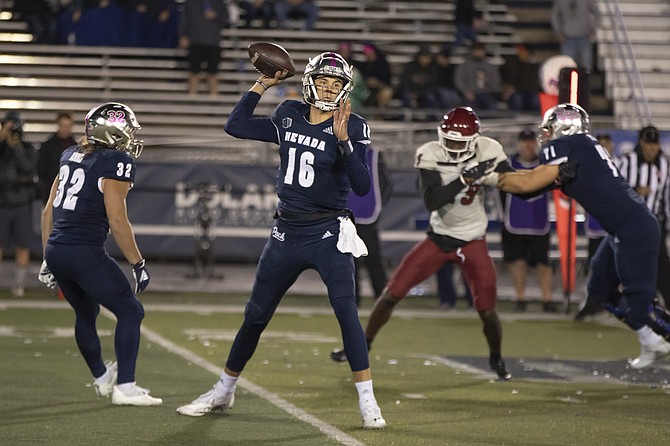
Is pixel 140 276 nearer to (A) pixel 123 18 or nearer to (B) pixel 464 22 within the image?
(A) pixel 123 18

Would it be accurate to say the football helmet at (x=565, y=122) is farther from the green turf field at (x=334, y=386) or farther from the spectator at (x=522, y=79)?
the spectator at (x=522, y=79)

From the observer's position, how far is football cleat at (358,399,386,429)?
6988 mm

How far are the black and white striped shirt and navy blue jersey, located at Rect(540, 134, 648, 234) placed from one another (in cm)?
374

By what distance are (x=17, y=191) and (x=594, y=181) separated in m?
7.29

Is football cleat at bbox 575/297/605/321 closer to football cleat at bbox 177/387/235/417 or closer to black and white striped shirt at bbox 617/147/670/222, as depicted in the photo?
black and white striped shirt at bbox 617/147/670/222

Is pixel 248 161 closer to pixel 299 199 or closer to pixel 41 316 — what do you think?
pixel 41 316

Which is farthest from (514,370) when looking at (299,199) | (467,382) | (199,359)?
(299,199)

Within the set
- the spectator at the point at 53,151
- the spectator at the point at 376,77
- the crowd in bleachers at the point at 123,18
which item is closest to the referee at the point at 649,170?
the spectator at the point at 53,151

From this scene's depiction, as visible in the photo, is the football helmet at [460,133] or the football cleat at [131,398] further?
the football helmet at [460,133]

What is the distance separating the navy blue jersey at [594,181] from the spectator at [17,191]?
6.93 meters

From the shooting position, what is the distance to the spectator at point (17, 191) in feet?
45.6

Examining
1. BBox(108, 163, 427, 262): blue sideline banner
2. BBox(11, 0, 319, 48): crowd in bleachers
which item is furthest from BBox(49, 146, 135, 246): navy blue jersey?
BBox(11, 0, 319, 48): crowd in bleachers

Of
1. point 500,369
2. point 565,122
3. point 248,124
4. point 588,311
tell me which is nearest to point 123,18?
A: point 588,311

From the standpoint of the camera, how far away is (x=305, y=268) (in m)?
7.24
